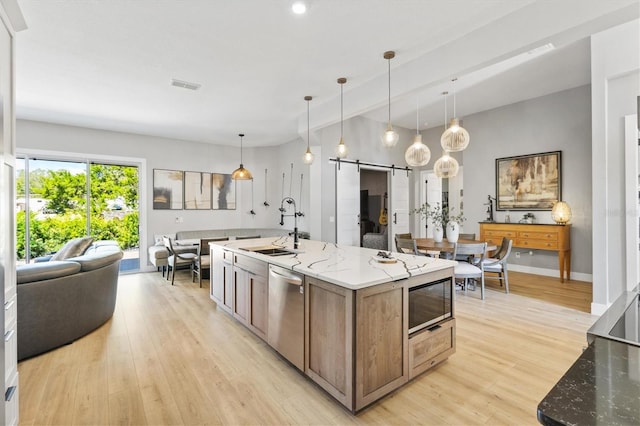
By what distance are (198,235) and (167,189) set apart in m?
1.22

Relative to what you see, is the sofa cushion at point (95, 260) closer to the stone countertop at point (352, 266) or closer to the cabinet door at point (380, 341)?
the stone countertop at point (352, 266)

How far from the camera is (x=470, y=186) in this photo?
21.6 ft

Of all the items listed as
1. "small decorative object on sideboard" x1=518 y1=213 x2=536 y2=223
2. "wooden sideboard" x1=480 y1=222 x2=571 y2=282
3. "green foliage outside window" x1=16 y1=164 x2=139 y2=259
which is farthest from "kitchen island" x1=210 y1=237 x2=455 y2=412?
"green foliage outside window" x1=16 y1=164 x2=139 y2=259

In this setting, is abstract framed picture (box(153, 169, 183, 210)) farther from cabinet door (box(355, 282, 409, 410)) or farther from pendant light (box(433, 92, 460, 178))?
cabinet door (box(355, 282, 409, 410))

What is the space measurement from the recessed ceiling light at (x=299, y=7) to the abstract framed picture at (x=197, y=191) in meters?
5.32

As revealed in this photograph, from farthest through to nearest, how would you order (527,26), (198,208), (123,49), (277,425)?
(198,208) → (123,49) → (527,26) → (277,425)

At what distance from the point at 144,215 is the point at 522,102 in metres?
7.92

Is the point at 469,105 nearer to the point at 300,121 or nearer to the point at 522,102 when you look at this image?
the point at 522,102

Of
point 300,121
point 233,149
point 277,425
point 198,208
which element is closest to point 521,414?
point 277,425

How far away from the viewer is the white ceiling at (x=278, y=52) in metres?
2.43

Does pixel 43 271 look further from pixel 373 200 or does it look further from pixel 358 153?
pixel 373 200

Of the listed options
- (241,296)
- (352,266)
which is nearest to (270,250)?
(241,296)

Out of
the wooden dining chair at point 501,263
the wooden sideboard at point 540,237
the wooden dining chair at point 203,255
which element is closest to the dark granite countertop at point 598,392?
the wooden dining chair at point 501,263

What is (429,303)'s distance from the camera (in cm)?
229
